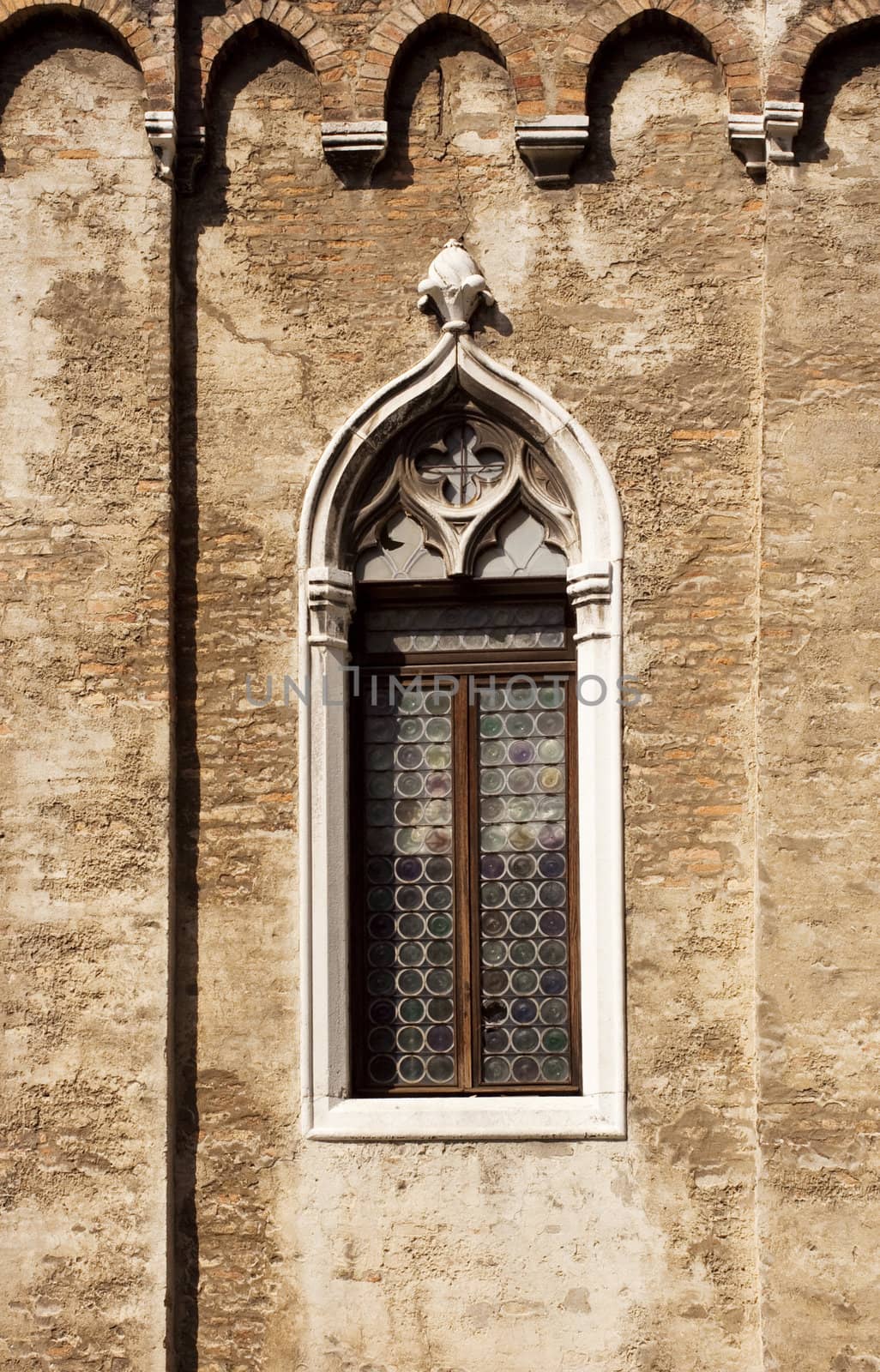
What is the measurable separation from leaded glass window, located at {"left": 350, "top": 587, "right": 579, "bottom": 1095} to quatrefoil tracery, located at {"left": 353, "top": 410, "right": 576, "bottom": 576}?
0.04 meters

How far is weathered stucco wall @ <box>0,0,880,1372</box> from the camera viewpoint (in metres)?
5.77

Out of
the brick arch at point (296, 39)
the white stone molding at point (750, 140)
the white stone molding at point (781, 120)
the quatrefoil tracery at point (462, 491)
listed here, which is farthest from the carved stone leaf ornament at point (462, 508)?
the white stone molding at point (781, 120)

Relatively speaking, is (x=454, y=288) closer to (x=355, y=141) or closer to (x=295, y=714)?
(x=355, y=141)

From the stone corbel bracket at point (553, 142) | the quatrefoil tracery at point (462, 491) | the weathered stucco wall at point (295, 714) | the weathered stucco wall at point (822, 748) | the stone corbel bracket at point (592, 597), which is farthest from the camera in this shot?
the quatrefoil tracery at point (462, 491)

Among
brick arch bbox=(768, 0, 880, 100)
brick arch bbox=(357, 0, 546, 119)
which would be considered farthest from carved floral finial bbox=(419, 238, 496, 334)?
brick arch bbox=(768, 0, 880, 100)

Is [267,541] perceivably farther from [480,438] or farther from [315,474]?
[480,438]

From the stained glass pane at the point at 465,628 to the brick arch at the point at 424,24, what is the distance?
2.02 m

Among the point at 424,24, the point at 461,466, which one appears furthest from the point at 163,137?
the point at 461,466

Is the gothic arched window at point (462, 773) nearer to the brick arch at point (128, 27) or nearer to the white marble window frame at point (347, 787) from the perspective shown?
the white marble window frame at point (347, 787)

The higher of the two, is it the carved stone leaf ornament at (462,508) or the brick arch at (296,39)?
A: the brick arch at (296,39)

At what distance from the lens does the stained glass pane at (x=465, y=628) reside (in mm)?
6418

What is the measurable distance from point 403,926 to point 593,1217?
1.33m

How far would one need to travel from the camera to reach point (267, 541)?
623 centimetres

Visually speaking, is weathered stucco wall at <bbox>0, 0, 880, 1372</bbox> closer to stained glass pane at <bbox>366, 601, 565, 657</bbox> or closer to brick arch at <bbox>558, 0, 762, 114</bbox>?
brick arch at <bbox>558, 0, 762, 114</bbox>
